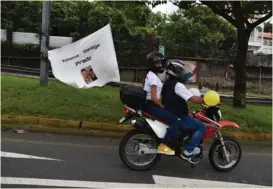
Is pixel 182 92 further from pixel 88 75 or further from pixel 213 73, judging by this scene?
pixel 213 73

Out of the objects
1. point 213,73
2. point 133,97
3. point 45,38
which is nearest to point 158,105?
point 133,97

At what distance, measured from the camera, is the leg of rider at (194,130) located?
5.50 m

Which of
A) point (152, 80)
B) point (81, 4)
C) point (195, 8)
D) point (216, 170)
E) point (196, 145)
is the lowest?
point (216, 170)

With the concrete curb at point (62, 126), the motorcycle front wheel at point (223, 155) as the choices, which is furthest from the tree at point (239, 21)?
the motorcycle front wheel at point (223, 155)

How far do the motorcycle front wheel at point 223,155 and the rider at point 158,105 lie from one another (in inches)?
27.8

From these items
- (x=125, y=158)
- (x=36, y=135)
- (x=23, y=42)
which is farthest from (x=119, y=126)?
(x=23, y=42)

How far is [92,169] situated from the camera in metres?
5.41

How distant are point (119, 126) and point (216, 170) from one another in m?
2.36

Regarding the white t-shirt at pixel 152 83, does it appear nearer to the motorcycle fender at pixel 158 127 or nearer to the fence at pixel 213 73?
the motorcycle fender at pixel 158 127

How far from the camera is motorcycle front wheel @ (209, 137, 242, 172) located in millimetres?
5855

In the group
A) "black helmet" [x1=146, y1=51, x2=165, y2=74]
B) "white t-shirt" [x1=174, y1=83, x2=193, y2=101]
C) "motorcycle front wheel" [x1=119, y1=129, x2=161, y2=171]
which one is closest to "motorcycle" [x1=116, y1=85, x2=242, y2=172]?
"motorcycle front wheel" [x1=119, y1=129, x2=161, y2=171]

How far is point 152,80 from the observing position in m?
5.50

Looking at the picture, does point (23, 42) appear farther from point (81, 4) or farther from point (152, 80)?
point (152, 80)

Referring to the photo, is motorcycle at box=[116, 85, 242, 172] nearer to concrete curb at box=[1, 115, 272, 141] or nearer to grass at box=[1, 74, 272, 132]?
A: concrete curb at box=[1, 115, 272, 141]
